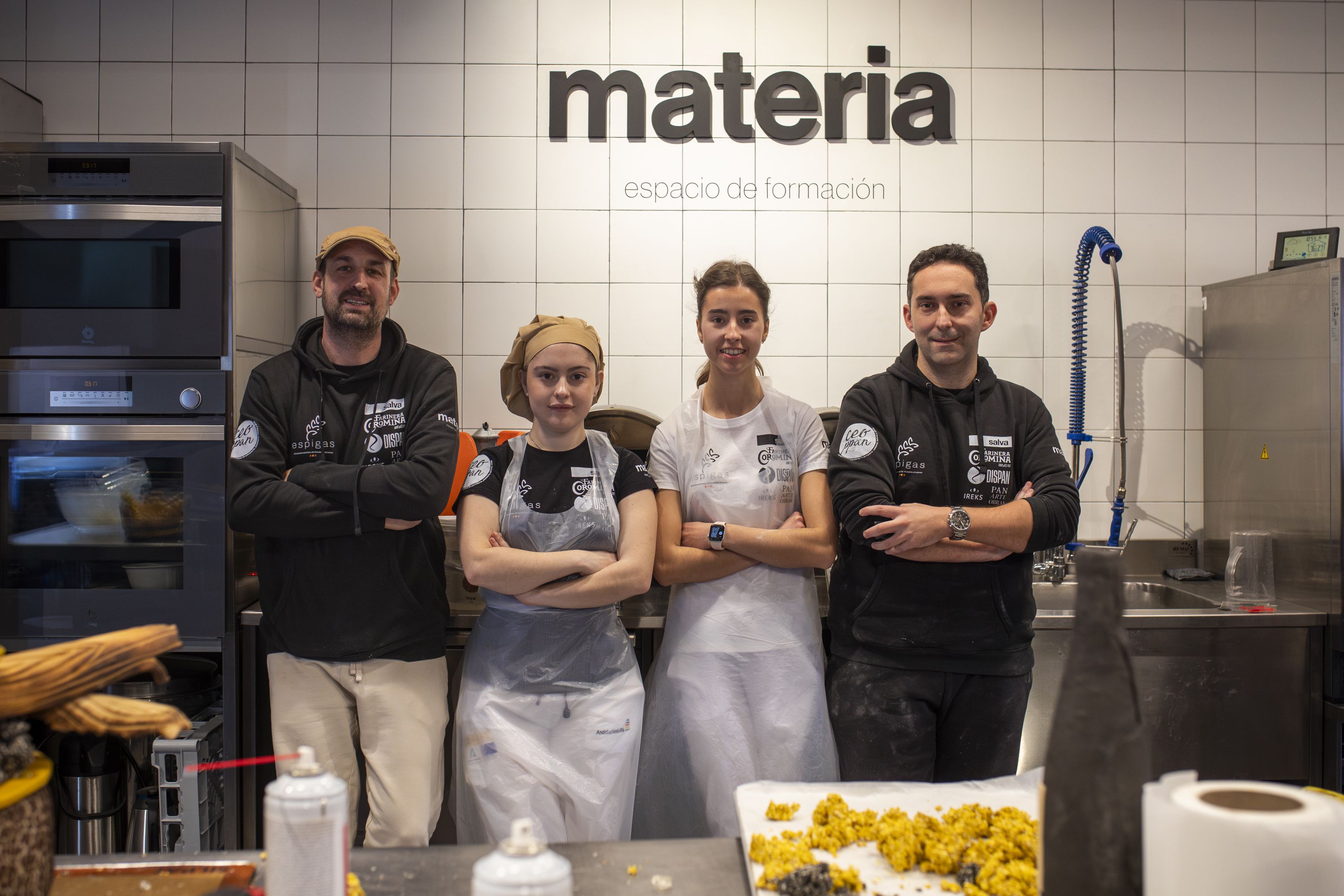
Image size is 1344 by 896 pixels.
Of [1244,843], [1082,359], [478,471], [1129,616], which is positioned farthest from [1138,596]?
[1244,843]

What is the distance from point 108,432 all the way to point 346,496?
0.99 metres

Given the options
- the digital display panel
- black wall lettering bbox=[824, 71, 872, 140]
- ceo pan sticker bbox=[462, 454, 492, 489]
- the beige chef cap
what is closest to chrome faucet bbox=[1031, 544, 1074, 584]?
the digital display panel

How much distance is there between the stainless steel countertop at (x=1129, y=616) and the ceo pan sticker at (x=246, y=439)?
0.66 m

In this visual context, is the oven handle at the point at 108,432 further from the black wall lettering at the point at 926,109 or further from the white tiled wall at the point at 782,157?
the black wall lettering at the point at 926,109

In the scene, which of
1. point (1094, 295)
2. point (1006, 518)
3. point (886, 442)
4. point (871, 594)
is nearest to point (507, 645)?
point (871, 594)

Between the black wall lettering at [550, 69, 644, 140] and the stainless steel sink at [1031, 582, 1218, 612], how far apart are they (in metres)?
2.03

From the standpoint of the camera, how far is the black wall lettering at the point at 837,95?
3.04 metres

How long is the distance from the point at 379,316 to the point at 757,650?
1.12m

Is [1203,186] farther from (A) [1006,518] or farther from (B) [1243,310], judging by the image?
(A) [1006,518]

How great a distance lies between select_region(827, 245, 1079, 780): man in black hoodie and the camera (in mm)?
1806

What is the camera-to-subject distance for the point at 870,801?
1.18 m

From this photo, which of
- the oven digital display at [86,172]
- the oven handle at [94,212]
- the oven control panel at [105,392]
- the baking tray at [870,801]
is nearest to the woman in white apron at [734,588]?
the baking tray at [870,801]

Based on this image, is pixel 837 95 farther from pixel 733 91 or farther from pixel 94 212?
pixel 94 212

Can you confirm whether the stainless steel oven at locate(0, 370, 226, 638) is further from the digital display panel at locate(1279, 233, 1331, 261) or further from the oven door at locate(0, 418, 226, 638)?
the digital display panel at locate(1279, 233, 1331, 261)
